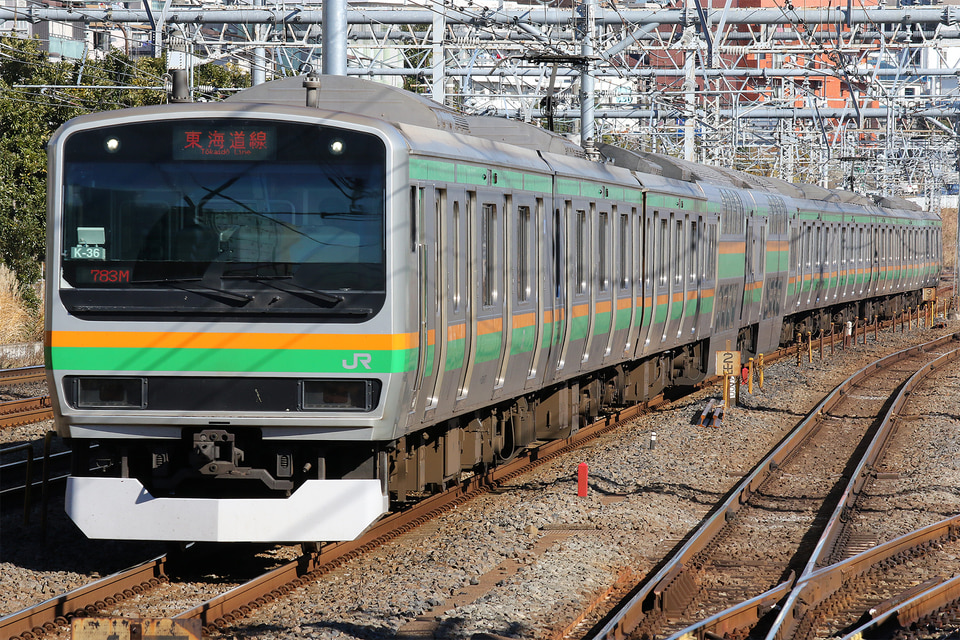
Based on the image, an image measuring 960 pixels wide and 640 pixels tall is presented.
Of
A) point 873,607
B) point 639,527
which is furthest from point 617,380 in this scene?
point 873,607

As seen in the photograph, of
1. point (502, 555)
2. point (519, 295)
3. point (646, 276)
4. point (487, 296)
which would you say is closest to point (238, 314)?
point (487, 296)

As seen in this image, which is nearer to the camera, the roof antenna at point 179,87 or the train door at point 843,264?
the roof antenna at point 179,87

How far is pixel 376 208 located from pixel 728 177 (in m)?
14.2

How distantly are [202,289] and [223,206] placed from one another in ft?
1.57

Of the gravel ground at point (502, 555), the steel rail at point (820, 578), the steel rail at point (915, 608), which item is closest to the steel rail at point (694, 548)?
the steel rail at point (820, 578)

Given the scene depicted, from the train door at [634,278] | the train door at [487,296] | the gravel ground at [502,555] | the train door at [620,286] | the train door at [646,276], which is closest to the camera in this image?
the gravel ground at [502,555]

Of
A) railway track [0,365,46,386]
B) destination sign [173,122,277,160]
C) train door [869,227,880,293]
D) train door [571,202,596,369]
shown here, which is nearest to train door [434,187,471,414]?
destination sign [173,122,277,160]

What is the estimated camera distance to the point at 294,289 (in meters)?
7.52

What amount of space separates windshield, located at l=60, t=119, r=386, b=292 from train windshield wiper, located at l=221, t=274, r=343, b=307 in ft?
0.05

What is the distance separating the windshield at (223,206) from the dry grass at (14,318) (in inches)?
591

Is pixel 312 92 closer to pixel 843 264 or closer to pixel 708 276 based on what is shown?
pixel 708 276

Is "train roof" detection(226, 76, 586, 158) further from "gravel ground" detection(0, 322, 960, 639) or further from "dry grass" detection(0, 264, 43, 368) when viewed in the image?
"dry grass" detection(0, 264, 43, 368)

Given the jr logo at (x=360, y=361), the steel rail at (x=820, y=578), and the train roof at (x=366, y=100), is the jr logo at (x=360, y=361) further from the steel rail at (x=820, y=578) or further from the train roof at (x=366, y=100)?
the steel rail at (x=820, y=578)

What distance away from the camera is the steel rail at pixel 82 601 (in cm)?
665
